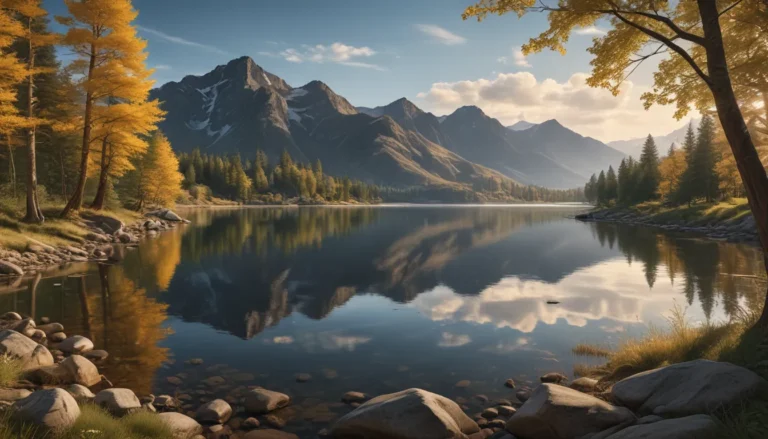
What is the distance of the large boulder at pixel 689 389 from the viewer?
7043 millimetres

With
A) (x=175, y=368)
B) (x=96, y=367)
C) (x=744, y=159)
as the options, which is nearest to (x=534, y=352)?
(x=744, y=159)

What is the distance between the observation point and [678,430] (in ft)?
19.3

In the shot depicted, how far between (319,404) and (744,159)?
10.9 m

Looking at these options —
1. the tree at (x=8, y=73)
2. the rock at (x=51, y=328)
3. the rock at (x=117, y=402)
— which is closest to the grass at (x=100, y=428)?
the rock at (x=117, y=402)

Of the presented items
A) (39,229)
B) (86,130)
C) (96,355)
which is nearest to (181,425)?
(96,355)

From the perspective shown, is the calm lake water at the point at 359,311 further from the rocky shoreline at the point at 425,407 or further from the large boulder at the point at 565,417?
the large boulder at the point at 565,417

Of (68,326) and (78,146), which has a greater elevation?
(78,146)

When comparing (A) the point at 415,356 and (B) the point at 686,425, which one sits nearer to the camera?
(B) the point at 686,425

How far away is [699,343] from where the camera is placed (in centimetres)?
1036

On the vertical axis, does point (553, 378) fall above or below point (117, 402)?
below

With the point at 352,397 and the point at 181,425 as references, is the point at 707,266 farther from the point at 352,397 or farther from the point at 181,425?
the point at 181,425

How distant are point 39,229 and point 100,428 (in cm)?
3046

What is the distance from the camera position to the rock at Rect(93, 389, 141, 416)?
27.0ft

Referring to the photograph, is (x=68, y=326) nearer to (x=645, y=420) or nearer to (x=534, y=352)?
(x=534, y=352)
